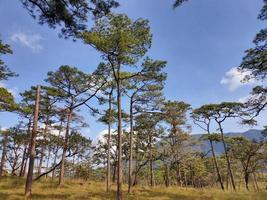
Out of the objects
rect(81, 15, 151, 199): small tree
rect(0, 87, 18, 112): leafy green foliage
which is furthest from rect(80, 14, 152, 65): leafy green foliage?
rect(0, 87, 18, 112): leafy green foliage

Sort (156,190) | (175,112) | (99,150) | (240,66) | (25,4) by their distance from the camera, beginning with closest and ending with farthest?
(25,4)
(240,66)
(156,190)
(175,112)
(99,150)

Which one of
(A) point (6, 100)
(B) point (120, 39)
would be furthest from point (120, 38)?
(A) point (6, 100)

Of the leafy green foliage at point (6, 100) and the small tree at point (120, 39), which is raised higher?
the small tree at point (120, 39)

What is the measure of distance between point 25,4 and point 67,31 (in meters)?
1.49

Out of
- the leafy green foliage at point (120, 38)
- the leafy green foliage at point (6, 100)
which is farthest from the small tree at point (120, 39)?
the leafy green foliage at point (6, 100)

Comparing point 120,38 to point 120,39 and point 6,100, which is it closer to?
point 120,39

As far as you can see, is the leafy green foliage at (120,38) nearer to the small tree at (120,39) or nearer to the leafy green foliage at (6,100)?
the small tree at (120,39)

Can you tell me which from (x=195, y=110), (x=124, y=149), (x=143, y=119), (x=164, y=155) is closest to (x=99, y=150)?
(x=124, y=149)

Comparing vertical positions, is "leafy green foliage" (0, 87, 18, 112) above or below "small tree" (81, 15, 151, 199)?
below

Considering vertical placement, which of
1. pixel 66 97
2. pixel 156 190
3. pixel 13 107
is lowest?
pixel 156 190

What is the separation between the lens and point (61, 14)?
8039 millimetres

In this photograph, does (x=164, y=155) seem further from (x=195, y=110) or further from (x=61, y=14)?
(x=61, y=14)

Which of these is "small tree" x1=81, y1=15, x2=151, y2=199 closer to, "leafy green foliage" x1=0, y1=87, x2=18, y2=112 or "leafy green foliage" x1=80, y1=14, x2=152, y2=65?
"leafy green foliage" x1=80, y1=14, x2=152, y2=65

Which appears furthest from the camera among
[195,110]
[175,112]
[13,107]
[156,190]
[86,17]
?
[195,110]
